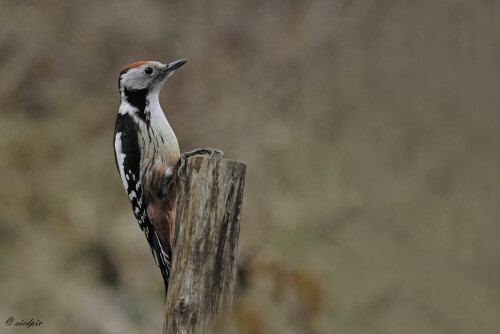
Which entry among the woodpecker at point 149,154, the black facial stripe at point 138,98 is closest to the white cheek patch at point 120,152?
the woodpecker at point 149,154

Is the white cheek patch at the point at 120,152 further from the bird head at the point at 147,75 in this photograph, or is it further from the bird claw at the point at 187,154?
the bird claw at the point at 187,154

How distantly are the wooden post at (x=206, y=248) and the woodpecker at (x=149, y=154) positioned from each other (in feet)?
2.58

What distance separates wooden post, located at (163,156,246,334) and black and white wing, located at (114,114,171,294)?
95 cm

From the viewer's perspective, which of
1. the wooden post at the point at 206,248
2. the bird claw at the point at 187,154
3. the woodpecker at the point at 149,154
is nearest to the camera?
the wooden post at the point at 206,248

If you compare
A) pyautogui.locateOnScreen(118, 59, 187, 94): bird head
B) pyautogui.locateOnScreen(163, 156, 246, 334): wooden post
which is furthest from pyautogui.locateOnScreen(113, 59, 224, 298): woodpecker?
pyautogui.locateOnScreen(163, 156, 246, 334): wooden post

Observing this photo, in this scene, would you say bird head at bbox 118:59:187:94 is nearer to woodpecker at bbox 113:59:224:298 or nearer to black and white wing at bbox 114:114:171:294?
woodpecker at bbox 113:59:224:298

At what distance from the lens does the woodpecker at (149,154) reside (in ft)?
12.3

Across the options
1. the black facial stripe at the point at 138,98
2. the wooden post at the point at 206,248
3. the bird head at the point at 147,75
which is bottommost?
the wooden post at the point at 206,248

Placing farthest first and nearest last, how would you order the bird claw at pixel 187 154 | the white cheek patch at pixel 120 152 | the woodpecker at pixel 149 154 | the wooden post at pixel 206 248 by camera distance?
the white cheek patch at pixel 120 152 < the woodpecker at pixel 149 154 < the bird claw at pixel 187 154 < the wooden post at pixel 206 248

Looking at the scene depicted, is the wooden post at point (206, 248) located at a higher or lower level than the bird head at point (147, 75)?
lower

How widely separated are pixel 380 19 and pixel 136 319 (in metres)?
5.85

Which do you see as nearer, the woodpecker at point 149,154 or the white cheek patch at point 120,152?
the woodpecker at point 149,154

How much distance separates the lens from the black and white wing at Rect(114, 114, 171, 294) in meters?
3.81

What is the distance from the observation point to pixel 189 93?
8.94 meters
